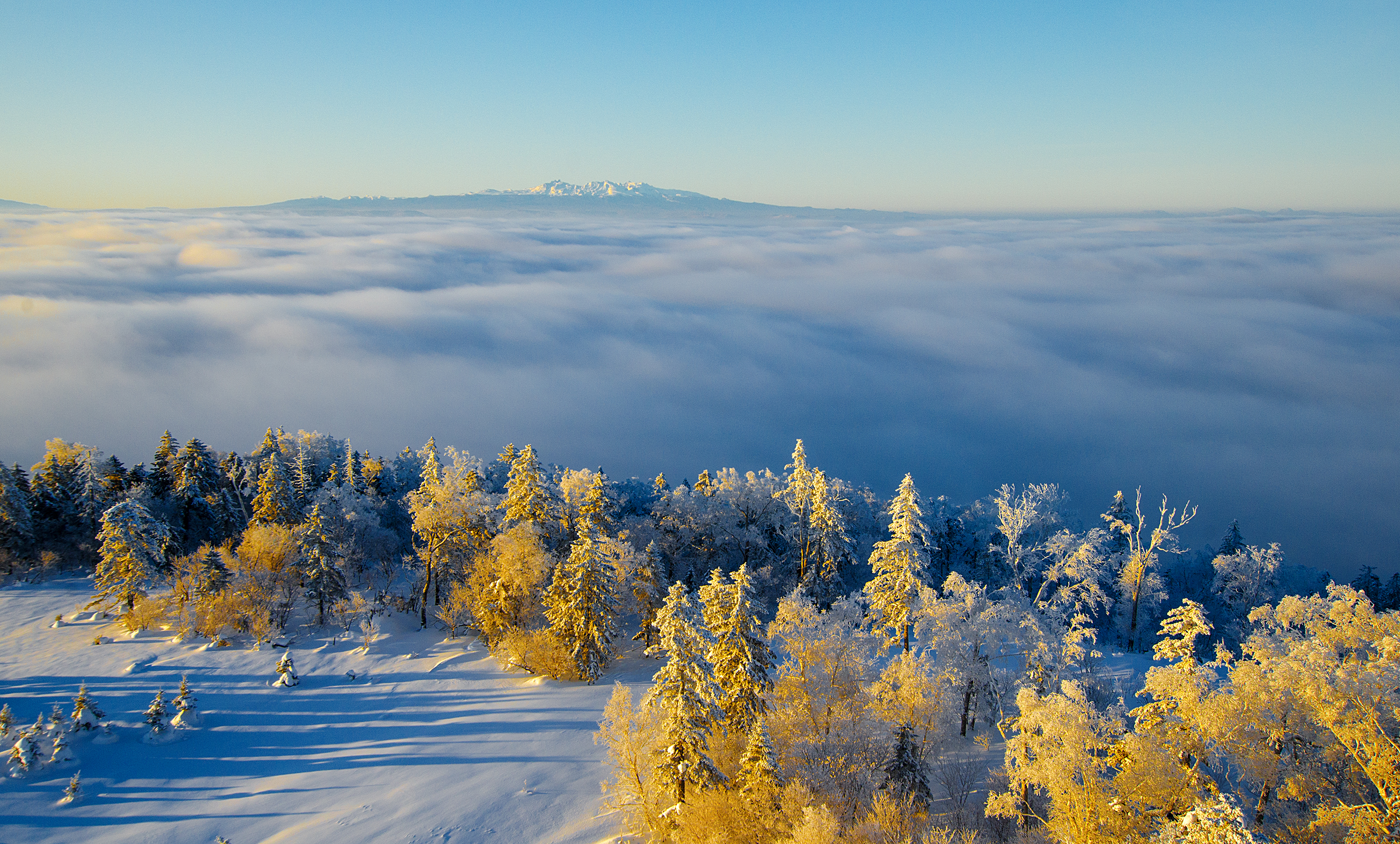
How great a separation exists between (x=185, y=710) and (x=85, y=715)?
Result: 3454mm

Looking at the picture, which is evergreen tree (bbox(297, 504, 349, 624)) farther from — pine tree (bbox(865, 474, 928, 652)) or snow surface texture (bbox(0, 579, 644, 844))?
pine tree (bbox(865, 474, 928, 652))

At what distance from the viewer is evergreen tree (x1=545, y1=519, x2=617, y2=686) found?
35.5m

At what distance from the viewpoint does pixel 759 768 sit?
20.5 meters

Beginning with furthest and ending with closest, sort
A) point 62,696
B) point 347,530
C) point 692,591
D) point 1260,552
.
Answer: point 692,591
point 347,530
point 1260,552
point 62,696

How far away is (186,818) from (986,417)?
20208 cm

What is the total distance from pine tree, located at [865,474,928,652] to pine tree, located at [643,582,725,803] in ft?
50.2

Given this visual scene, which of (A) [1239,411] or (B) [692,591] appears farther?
(A) [1239,411]

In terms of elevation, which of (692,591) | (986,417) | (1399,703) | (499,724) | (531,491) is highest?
(1399,703)

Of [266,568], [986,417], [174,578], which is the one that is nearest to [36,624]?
[174,578]

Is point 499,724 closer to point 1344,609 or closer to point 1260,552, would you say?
point 1344,609

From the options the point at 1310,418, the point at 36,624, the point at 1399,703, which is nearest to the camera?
the point at 1399,703

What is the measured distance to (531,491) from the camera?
132ft

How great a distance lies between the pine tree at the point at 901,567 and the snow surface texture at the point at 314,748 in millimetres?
14934

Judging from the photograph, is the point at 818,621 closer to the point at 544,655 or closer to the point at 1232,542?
the point at 544,655
